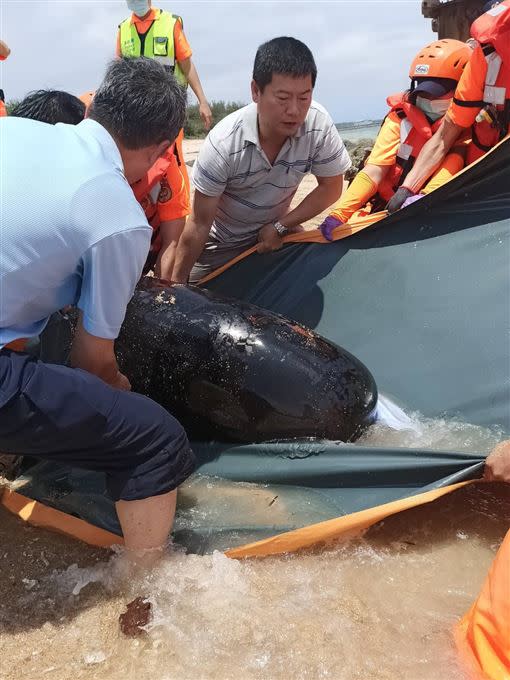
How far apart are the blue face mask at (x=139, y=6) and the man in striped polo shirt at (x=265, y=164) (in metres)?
2.79

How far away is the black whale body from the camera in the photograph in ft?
8.11

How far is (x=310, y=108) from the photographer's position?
3438 mm

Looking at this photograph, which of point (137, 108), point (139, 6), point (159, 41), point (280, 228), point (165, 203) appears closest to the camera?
point (137, 108)

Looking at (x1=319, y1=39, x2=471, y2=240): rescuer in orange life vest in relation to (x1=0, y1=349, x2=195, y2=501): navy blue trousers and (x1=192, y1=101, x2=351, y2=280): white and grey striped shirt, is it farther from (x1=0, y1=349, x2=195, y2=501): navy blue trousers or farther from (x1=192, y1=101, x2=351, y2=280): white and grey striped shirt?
(x1=0, y1=349, x2=195, y2=501): navy blue trousers

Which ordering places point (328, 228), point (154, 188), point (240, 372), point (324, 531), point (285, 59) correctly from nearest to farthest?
point (324, 531) < point (240, 372) < point (285, 59) < point (154, 188) < point (328, 228)

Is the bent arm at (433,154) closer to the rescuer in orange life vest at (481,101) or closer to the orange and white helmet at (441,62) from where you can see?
the rescuer in orange life vest at (481,101)

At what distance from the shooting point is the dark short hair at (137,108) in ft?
6.18

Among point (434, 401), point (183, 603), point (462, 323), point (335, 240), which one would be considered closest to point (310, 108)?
point (335, 240)

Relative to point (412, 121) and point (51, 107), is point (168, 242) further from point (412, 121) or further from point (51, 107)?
point (412, 121)

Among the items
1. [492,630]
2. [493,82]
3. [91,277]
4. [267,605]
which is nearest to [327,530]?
[267,605]

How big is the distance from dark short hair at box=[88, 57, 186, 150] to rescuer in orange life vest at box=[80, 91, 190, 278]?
48.7 inches

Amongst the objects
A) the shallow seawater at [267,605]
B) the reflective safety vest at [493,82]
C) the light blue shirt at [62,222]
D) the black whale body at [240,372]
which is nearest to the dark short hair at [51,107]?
the black whale body at [240,372]

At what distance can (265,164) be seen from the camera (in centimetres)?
346

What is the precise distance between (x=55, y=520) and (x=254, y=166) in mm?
2105
